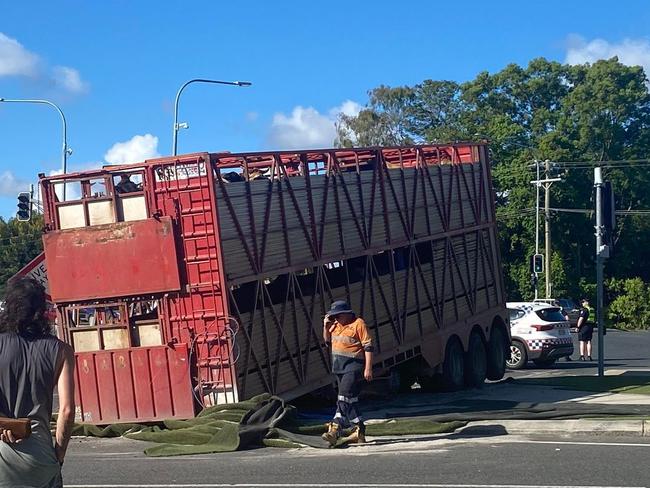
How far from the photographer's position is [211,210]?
12.6m

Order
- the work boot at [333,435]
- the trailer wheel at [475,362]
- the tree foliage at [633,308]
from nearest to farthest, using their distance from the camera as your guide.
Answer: the work boot at [333,435]
the trailer wheel at [475,362]
the tree foliage at [633,308]

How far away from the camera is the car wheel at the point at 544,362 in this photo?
25.0 meters

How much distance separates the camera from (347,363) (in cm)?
1141

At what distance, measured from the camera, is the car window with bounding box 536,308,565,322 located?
24625 mm

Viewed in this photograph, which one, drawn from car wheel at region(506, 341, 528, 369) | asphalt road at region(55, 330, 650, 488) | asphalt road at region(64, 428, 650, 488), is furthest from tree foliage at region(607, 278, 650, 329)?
asphalt road at region(64, 428, 650, 488)

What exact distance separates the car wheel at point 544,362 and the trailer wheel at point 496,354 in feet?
14.3

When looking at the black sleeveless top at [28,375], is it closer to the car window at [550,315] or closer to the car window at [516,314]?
the car window at [550,315]

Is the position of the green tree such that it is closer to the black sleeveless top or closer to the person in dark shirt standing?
the person in dark shirt standing

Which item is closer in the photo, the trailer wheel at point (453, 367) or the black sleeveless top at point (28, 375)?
the black sleeveless top at point (28, 375)

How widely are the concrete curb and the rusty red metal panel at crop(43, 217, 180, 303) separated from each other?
432cm

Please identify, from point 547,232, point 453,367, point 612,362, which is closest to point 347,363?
point 453,367

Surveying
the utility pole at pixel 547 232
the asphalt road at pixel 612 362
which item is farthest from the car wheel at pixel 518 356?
the utility pole at pixel 547 232

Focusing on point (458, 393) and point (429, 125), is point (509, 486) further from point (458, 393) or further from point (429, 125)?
point (429, 125)

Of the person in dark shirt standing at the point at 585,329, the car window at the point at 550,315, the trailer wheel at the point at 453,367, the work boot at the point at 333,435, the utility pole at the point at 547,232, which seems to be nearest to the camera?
the work boot at the point at 333,435
